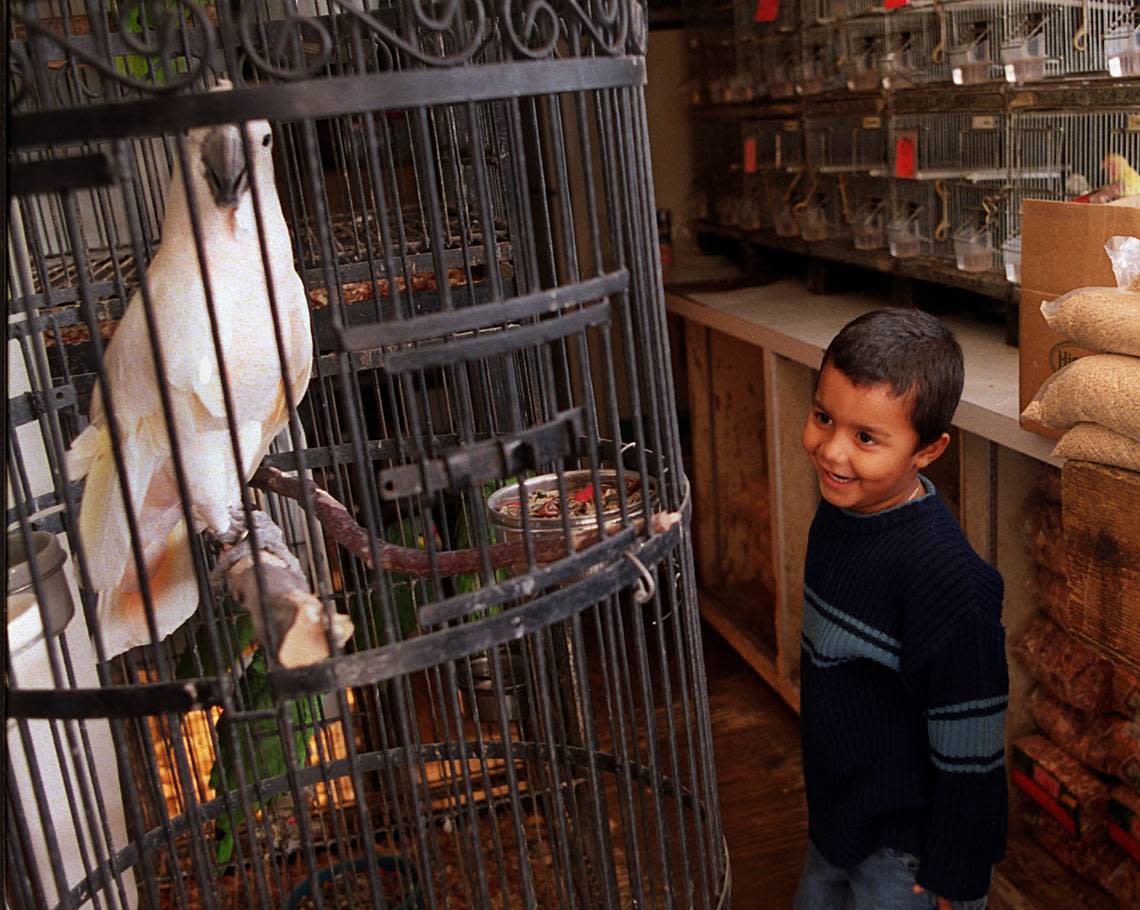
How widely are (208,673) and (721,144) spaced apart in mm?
2189

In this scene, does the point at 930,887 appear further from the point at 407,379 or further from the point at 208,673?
the point at 208,673

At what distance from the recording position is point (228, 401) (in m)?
0.75

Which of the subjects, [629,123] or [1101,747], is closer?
[629,123]

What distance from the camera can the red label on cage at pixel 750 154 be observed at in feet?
9.77

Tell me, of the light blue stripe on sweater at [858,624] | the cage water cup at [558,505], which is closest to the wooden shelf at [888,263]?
the light blue stripe on sweater at [858,624]

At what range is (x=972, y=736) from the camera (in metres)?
1.23

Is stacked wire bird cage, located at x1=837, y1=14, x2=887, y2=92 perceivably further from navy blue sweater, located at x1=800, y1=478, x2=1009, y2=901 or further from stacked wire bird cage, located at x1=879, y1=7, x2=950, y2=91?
navy blue sweater, located at x1=800, y1=478, x2=1009, y2=901

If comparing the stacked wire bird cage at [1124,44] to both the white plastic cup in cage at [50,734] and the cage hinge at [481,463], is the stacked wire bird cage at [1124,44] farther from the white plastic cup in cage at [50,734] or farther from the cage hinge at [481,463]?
the white plastic cup in cage at [50,734]

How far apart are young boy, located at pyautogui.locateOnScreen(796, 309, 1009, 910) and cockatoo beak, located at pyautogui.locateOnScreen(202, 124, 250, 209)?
2.22 ft

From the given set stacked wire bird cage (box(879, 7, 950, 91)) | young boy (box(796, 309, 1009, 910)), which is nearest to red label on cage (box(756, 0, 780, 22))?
stacked wire bird cage (box(879, 7, 950, 91))

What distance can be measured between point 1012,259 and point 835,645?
998 mm

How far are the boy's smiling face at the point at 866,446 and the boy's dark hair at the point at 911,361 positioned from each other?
10 mm

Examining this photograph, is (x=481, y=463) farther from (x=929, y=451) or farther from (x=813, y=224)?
(x=813, y=224)

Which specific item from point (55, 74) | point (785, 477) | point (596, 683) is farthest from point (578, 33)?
point (596, 683)
